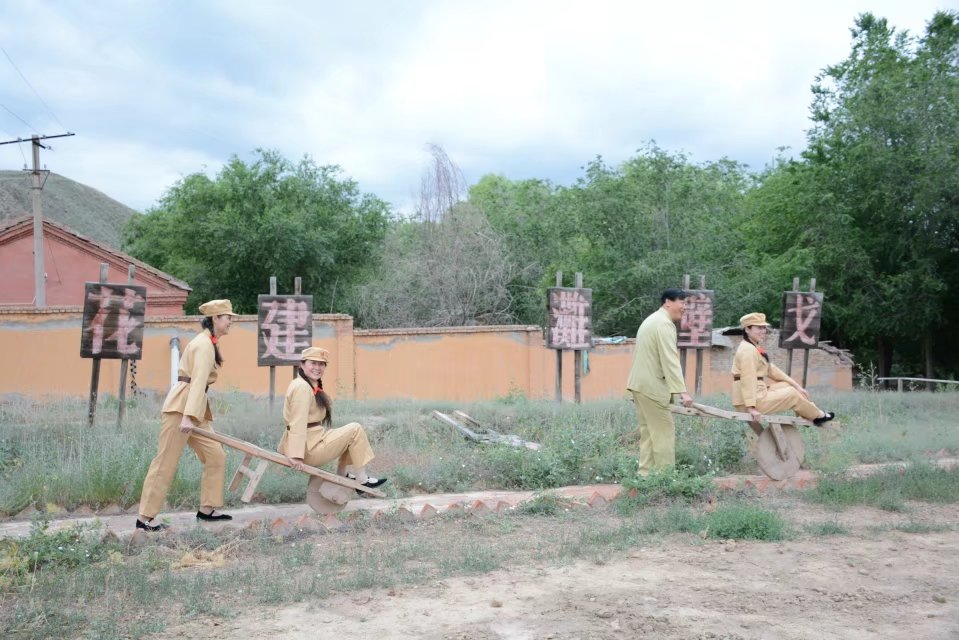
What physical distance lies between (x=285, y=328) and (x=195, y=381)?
617cm

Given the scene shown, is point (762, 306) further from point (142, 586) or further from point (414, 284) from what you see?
point (142, 586)

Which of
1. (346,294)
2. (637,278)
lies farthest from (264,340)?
(346,294)

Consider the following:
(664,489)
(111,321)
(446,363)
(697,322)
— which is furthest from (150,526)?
(446,363)

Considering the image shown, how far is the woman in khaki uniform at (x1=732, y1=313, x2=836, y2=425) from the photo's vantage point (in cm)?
832

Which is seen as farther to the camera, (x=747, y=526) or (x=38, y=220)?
(x=38, y=220)

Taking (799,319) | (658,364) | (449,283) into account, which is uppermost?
(449,283)

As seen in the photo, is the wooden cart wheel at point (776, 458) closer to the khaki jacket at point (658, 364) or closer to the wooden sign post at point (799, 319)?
the khaki jacket at point (658, 364)

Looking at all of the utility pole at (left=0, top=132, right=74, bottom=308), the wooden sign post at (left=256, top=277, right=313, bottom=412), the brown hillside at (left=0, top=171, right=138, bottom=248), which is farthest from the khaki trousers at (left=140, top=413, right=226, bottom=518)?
the brown hillside at (left=0, top=171, right=138, bottom=248)

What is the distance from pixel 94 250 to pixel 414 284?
9.97 m

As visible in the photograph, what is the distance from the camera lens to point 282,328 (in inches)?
511

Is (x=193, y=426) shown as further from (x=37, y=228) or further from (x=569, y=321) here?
(x=37, y=228)

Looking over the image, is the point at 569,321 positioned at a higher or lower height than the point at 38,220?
lower

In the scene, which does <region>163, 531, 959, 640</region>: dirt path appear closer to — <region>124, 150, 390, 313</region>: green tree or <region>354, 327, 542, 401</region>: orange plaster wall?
<region>354, 327, 542, 401</region>: orange plaster wall

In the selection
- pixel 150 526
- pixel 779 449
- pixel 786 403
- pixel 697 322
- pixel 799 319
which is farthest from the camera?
pixel 697 322
